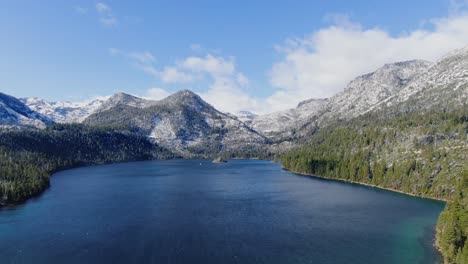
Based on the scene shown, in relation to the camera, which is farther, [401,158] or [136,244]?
[401,158]

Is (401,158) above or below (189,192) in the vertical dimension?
above

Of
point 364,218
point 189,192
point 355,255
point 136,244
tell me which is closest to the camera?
point 355,255

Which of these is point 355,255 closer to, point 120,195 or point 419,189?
point 419,189

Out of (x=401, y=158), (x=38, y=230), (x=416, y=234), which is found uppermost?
(x=401, y=158)

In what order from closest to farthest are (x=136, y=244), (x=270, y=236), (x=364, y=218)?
(x=136, y=244)
(x=270, y=236)
(x=364, y=218)

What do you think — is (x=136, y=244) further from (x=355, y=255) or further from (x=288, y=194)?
(x=288, y=194)

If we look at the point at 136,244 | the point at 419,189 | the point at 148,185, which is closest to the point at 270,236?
the point at 136,244
